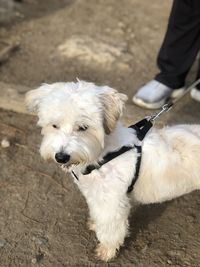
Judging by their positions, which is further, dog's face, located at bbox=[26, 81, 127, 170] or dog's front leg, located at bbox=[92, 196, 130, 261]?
dog's front leg, located at bbox=[92, 196, 130, 261]

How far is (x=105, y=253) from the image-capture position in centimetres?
371

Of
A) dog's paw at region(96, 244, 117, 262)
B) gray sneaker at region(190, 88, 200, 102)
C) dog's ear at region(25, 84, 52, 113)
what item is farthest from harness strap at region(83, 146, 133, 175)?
gray sneaker at region(190, 88, 200, 102)

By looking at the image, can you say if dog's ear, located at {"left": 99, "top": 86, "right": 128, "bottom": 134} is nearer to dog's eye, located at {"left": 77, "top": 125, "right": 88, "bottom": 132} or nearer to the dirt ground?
dog's eye, located at {"left": 77, "top": 125, "right": 88, "bottom": 132}

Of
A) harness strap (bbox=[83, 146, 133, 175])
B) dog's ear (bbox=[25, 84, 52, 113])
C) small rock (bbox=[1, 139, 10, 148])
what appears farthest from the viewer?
small rock (bbox=[1, 139, 10, 148])

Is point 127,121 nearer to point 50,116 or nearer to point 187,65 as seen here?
point 187,65

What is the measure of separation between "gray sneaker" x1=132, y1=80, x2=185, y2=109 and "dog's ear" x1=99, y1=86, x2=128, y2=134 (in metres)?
2.25

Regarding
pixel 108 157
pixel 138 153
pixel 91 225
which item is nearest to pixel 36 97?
pixel 108 157

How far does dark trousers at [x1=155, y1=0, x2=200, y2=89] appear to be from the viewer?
4824 millimetres

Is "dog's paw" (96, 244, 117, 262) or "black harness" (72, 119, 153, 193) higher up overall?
"black harness" (72, 119, 153, 193)

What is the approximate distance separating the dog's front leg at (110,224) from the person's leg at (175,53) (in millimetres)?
2079

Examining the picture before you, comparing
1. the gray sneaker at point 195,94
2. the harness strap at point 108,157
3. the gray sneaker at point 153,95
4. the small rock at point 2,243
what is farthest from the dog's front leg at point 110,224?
the gray sneaker at point 195,94

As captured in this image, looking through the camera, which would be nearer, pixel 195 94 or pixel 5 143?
pixel 5 143

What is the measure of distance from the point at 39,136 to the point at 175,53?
1743 mm

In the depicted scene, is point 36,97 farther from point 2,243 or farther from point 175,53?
point 175,53
